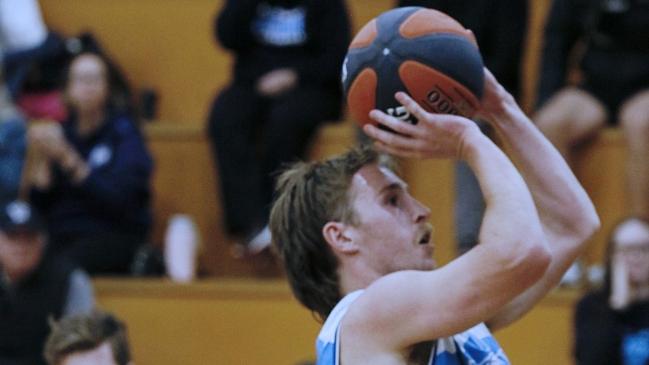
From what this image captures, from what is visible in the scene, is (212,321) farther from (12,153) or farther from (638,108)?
(638,108)

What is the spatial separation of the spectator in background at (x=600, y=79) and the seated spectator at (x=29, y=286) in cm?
218

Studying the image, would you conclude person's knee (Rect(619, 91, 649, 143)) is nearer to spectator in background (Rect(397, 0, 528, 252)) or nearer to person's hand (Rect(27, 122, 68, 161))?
spectator in background (Rect(397, 0, 528, 252))

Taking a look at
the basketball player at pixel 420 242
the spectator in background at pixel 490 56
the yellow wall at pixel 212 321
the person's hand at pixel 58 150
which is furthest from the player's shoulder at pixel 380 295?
the person's hand at pixel 58 150

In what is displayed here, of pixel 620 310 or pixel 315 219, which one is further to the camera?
pixel 620 310

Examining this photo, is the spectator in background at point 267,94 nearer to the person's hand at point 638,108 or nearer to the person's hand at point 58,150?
the person's hand at point 58,150

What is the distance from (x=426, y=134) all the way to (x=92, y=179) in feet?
14.1

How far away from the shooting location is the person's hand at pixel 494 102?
3.26 m

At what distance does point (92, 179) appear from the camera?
707 centimetres

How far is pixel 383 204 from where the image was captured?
128 inches

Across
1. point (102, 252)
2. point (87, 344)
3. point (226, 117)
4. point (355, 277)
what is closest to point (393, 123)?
point (355, 277)

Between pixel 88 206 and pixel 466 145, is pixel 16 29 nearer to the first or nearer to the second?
pixel 88 206

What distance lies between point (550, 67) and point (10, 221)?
8.34ft

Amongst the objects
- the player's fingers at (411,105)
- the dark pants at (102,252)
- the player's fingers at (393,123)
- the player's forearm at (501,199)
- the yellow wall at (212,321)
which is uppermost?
the player's fingers at (411,105)

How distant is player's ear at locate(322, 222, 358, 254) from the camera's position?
323 cm
